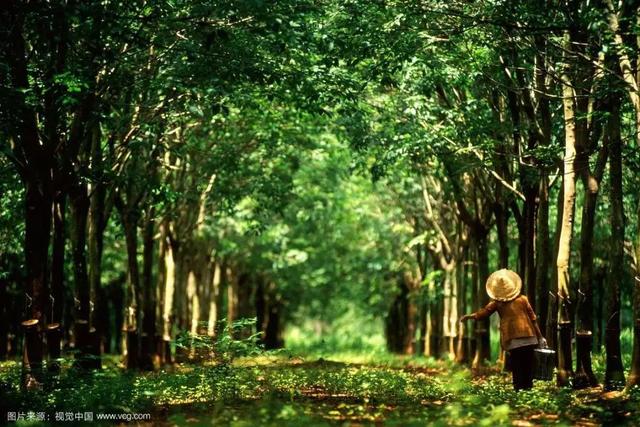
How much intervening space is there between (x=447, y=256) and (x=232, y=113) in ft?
37.9

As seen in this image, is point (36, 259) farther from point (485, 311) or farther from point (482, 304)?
point (482, 304)

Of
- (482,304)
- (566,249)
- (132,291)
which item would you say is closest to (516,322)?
(566,249)

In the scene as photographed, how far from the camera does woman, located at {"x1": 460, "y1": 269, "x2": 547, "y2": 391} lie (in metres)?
14.3

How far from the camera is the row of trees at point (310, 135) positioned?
13641 mm

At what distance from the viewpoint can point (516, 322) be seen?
1431 centimetres

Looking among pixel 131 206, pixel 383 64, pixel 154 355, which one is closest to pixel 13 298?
pixel 154 355

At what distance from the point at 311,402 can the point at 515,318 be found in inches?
150

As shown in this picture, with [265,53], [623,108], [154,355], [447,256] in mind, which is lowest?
[154,355]

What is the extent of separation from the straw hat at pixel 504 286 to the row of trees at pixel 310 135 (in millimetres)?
1296

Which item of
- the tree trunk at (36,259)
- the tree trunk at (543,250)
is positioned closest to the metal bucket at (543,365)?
the tree trunk at (543,250)

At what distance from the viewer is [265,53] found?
1709 centimetres

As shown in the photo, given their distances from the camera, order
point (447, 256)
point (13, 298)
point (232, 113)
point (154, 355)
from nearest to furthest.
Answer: point (232, 113) → point (154, 355) → point (447, 256) → point (13, 298)

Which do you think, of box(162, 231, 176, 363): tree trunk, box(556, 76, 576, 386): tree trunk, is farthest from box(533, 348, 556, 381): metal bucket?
box(162, 231, 176, 363): tree trunk

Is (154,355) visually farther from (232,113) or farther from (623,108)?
(623,108)
